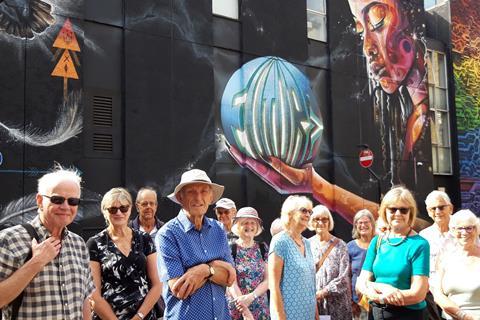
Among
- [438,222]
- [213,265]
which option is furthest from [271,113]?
[213,265]

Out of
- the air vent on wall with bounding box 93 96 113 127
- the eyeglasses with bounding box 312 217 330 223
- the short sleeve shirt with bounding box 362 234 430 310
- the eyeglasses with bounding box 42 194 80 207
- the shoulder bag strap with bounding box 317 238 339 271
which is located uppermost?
the air vent on wall with bounding box 93 96 113 127

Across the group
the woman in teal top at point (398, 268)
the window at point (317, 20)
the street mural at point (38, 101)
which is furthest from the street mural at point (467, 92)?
the woman in teal top at point (398, 268)

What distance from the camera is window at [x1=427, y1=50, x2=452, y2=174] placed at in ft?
70.3

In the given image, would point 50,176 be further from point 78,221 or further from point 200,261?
point 78,221

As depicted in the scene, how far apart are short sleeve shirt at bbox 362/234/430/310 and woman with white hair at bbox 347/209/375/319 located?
7.55ft

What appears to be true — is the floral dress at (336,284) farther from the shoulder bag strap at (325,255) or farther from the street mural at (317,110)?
the street mural at (317,110)

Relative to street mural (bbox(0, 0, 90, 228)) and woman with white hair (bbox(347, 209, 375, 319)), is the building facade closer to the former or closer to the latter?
street mural (bbox(0, 0, 90, 228))

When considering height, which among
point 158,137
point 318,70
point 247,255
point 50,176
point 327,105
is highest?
point 318,70

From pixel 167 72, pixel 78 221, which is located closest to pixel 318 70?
pixel 167 72

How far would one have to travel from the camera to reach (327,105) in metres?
15.9

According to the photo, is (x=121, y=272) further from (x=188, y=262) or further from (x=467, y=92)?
(x=467, y=92)

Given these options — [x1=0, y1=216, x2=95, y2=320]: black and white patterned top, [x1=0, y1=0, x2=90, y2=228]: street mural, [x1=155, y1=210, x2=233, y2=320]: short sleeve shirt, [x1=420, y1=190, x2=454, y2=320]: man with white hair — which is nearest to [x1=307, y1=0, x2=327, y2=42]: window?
[x1=0, y1=0, x2=90, y2=228]: street mural

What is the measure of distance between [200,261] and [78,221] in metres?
7.41

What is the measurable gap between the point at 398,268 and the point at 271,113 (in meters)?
10.3
